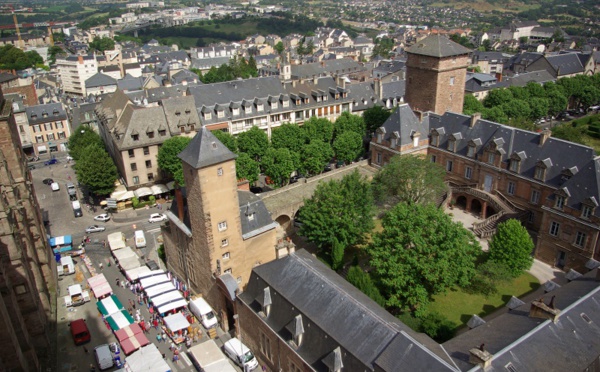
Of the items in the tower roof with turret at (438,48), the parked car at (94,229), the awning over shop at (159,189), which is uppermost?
the tower roof with turret at (438,48)

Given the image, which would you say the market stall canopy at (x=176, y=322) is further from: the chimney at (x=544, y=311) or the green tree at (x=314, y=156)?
the green tree at (x=314, y=156)

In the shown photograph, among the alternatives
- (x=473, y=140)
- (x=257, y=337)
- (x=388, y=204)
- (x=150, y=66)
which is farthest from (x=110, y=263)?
(x=150, y=66)

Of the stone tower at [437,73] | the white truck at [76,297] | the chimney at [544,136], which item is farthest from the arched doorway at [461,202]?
the white truck at [76,297]

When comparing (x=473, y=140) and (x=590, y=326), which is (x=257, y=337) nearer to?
(x=590, y=326)

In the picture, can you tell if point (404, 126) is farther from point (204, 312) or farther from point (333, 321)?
point (333, 321)

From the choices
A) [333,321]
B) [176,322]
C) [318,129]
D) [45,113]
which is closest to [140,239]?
[176,322]

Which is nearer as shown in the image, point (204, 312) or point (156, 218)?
point (204, 312)
